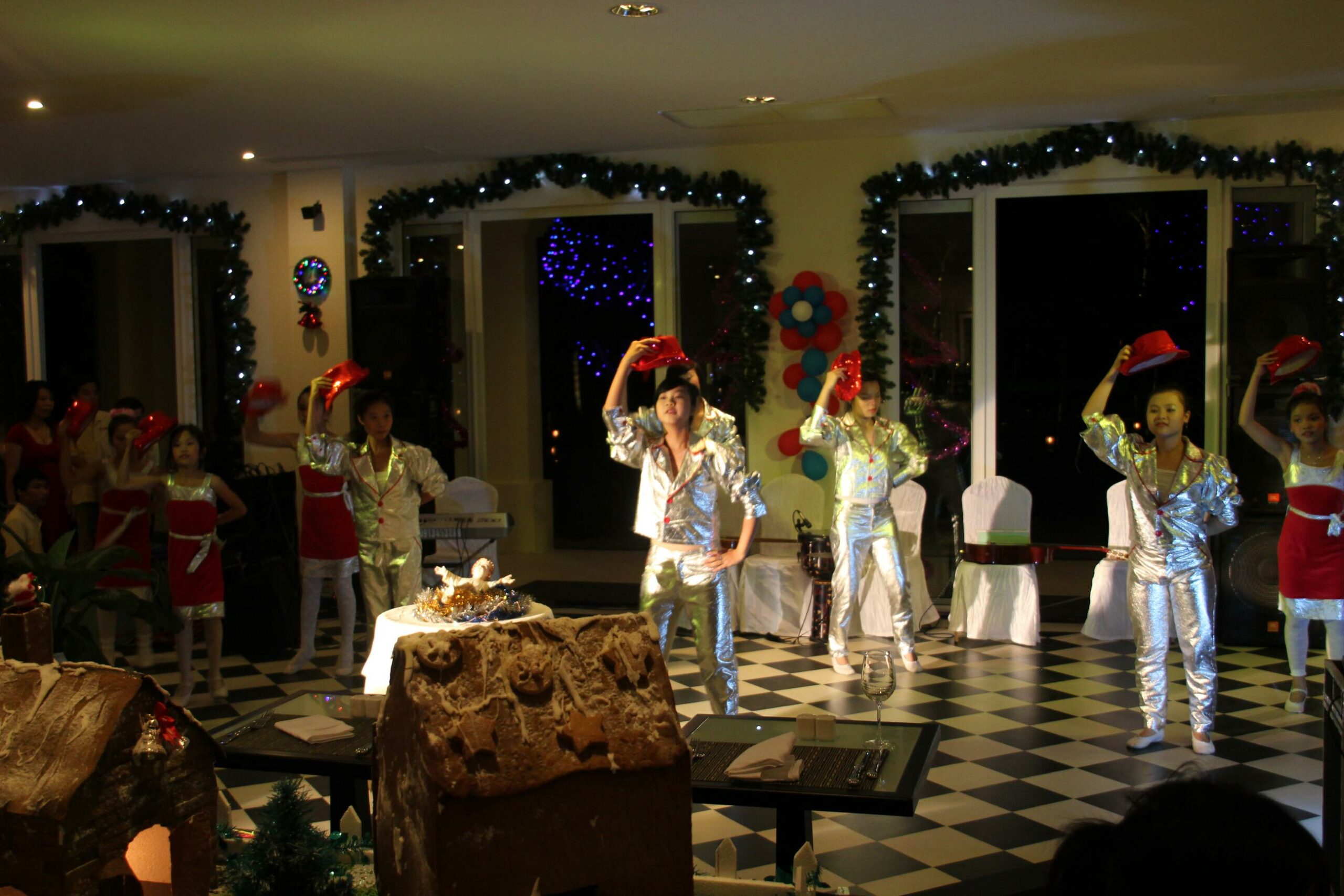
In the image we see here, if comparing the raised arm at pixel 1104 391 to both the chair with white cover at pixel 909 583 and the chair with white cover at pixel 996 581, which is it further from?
the chair with white cover at pixel 909 583

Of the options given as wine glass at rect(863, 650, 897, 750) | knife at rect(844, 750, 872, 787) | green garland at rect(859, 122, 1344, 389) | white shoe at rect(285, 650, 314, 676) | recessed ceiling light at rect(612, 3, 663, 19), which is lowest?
white shoe at rect(285, 650, 314, 676)

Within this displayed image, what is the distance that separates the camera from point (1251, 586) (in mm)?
6938

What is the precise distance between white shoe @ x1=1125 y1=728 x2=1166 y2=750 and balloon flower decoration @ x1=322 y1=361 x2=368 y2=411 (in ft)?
12.7

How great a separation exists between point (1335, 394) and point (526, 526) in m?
6.07

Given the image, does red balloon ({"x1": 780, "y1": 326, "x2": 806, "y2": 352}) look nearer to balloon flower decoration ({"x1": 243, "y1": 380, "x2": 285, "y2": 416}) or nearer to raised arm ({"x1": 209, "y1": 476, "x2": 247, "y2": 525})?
balloon flower decoration ({"x1": 243, "y1": 380, "x2": 285, "y2": 416})

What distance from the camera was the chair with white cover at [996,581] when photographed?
7137 millimetres

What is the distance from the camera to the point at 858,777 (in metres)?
2.95

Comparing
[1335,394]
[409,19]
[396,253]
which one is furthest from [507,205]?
[1335,394]

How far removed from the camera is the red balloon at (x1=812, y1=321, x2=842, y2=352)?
8.01 metres

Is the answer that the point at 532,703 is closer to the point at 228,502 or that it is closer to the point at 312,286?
the point at 228,502

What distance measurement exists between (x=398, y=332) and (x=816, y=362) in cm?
278

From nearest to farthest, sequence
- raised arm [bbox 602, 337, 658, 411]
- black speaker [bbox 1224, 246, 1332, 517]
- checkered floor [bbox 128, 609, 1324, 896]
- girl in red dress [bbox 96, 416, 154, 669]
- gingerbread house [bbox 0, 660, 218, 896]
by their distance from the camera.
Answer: gingerbread house [bbox 0, 660, 218, 896] → checkered floor [bbox 128, 609, 1324, 896] → raised arm [bbox 602, 337, 658, 411] → girl in red dress [bbox 96, 416, 154, 669] → black speaker [bbox 1224, 246, 1332, 517]

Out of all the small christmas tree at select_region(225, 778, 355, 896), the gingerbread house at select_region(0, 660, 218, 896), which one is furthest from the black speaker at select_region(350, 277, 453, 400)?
the gingerbread house at select_region(0, 660, 218, 896)

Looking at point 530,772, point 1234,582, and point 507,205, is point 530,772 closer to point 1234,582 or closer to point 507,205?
point 1234,582
